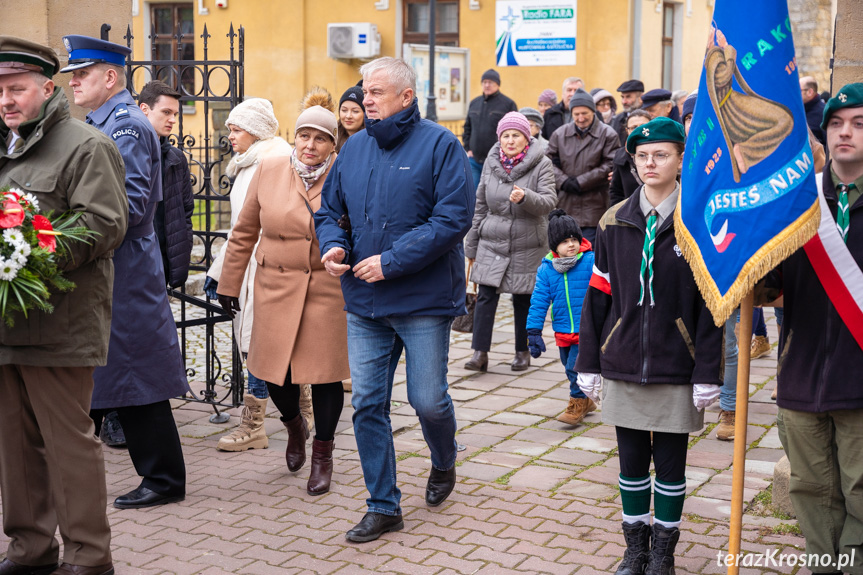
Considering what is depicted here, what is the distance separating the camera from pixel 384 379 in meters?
4.79

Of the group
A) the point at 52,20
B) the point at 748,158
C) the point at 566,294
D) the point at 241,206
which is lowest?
the point at 566,294

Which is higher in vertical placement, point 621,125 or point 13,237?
point 621,125

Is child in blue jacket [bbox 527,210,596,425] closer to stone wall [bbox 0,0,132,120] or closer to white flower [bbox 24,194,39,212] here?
stone wall [bbox 0,0,132,120]

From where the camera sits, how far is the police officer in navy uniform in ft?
16.4

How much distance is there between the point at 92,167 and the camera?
13.6 ft

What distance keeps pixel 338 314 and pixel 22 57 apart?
1.97 metres

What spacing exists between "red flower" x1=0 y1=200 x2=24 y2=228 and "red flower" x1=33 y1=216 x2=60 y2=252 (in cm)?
9

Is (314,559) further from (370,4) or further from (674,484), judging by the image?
(370,4)

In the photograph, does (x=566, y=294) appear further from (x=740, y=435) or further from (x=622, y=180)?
(x=740, y=435)

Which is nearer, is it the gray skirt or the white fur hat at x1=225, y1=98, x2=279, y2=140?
the gray skirt

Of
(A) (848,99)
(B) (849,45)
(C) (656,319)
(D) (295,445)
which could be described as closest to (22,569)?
(D) (295,445)

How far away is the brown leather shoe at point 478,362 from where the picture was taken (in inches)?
312

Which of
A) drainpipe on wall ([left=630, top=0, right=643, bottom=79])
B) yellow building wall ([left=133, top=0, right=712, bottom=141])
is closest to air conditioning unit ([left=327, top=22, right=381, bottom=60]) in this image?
yellow building wall ([left=133, top=0, right=712, bottom=141])

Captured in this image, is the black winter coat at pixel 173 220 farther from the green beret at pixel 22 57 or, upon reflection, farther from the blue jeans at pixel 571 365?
the blue jeans at pixel 571 365
